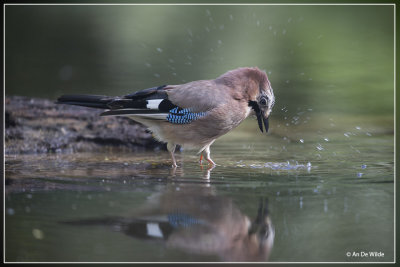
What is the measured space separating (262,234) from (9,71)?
9.31 meters

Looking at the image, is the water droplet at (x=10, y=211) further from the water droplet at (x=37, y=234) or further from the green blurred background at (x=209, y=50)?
the green blurred background at (x=209, y=50)

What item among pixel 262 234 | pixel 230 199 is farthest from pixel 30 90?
pixel 262 234

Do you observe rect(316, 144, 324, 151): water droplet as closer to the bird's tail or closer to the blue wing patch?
the blue wing patch

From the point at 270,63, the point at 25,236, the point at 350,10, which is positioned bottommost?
the point at 25,236

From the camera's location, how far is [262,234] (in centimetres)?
409

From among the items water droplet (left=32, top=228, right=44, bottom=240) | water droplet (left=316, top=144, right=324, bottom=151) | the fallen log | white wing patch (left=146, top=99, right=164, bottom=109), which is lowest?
water droplet (left=32, top=228, right=44, bottom=240)

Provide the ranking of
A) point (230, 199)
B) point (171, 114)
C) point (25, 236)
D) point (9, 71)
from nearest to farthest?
1. point (25, 236)
2. point (230, 199)
3. point (171, 114)
4. point (9, 71)

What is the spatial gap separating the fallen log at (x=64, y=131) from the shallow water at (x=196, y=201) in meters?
0.57

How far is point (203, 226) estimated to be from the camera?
421cm

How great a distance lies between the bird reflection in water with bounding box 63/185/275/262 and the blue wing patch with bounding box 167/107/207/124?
200 cm

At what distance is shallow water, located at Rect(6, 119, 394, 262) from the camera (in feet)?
12.7

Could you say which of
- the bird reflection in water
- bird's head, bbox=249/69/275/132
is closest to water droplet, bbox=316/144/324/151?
bird's head, bbox=249/69/275/132

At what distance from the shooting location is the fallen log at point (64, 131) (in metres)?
7.89

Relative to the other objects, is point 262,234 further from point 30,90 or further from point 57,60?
point 57,60
